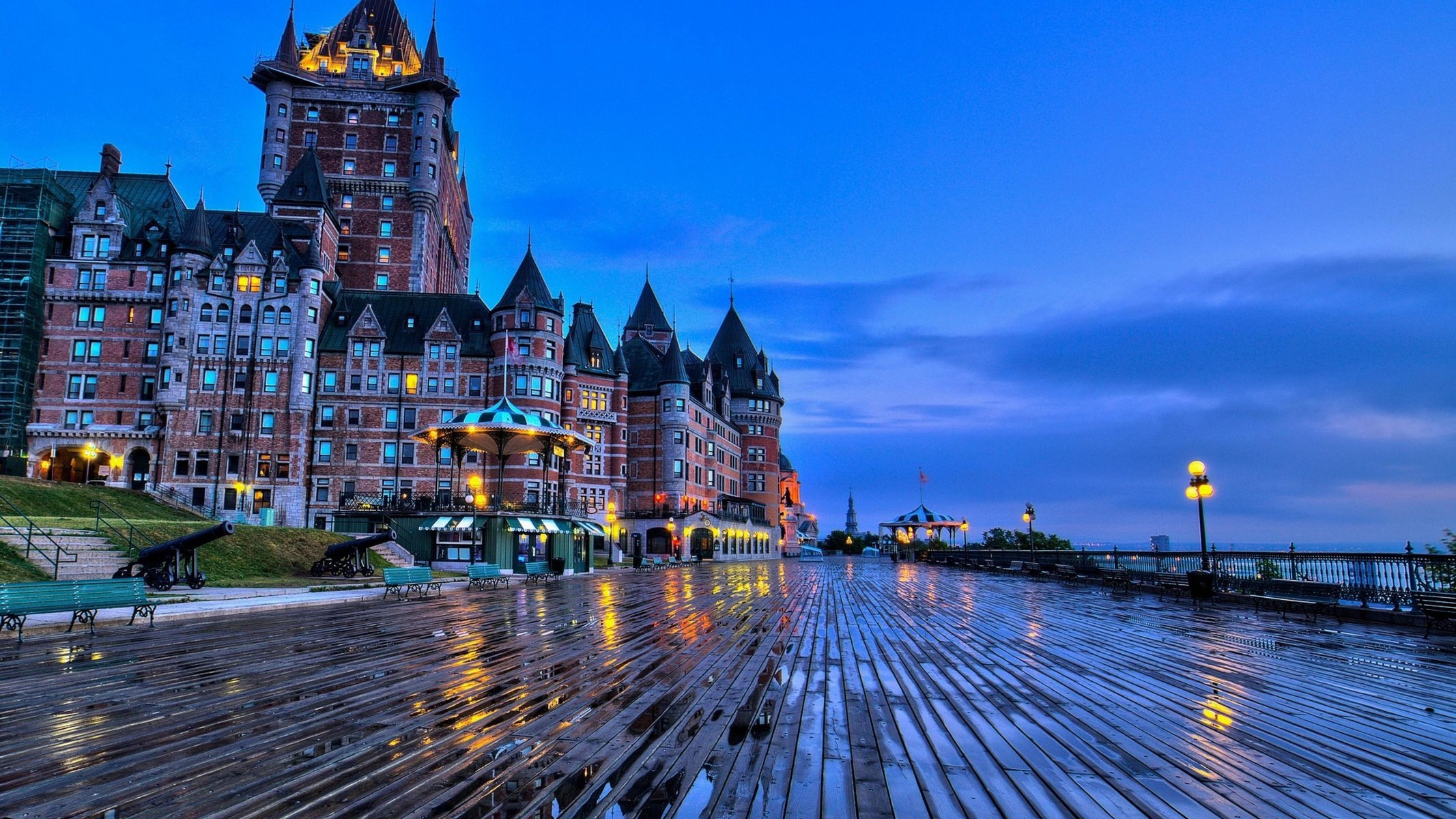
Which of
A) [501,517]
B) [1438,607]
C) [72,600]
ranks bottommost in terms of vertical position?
[1438,607]

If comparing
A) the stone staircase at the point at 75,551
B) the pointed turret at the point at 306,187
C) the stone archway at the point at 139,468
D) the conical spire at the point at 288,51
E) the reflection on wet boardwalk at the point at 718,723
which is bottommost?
the reflection on wet boardwalk at the point at 718,723

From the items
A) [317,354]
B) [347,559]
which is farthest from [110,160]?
[347,559]

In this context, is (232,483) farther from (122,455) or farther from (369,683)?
(369,683)

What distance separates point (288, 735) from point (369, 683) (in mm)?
2517

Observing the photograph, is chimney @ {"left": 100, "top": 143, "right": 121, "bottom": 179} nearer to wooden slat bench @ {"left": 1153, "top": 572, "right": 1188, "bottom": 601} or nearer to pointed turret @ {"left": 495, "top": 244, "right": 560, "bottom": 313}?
pointed turret @ {"left": 495, "top": 244, "right": 560, "bottom": 313}

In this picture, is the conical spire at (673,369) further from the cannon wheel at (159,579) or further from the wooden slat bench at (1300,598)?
the wooden slat bench at (1300,598)

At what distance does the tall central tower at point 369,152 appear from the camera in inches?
2827

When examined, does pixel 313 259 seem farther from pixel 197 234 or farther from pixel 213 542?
pixel 213 542

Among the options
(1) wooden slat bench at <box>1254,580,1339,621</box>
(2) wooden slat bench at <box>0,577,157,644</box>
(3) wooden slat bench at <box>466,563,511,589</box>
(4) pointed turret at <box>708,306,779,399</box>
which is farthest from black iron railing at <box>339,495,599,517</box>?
(4) pointed turret at <box>708,306,779,399</box>

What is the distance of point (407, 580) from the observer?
75.0 ft

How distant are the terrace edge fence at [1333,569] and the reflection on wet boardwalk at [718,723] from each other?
14.3ft

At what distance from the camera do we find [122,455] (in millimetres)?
55031

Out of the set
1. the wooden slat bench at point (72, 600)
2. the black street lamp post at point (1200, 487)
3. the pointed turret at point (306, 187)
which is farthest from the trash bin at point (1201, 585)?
the pointed turret at point (306, 187)

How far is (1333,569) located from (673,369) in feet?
194
